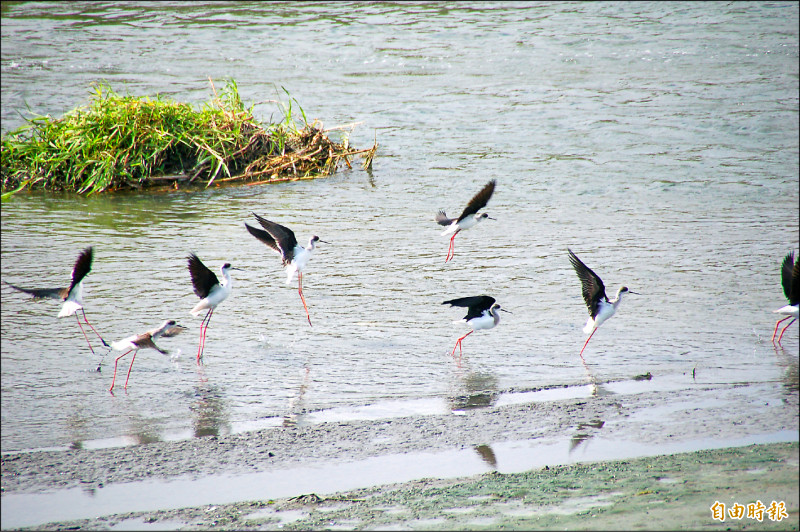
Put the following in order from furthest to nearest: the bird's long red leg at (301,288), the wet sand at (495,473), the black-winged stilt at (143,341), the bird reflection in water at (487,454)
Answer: the bird's long red leg at (301,288), the black-winged stilt at (143,341), the bird reflection in water at (487,454), the wet sand at (495,473)

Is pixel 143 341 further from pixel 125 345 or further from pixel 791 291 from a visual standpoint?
pixel 791 291

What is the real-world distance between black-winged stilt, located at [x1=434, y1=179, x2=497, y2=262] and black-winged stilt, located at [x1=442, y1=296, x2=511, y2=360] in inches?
79.2

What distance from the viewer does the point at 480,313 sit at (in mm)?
6434

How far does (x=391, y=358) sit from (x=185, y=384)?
4.73 feet

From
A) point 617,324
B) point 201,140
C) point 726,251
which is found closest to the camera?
point 617,324

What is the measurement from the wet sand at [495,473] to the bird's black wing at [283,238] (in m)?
2.64

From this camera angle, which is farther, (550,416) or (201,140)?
(201,140)

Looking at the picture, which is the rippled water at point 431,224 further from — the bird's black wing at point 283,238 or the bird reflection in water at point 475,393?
the bird's black wing at point 283,238

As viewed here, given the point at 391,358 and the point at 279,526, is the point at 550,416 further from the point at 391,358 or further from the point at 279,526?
the point at 279,526

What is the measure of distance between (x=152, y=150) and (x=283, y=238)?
488 centimetres

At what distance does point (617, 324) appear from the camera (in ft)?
22.1

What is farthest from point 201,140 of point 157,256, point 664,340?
point 664,340

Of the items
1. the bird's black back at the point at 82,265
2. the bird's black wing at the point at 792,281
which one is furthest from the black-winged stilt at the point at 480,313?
the bird's black back at the point at 82,265

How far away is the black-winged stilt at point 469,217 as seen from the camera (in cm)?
837
